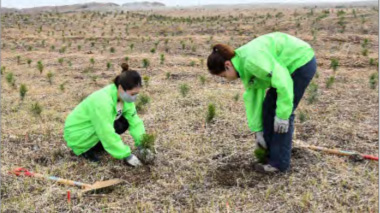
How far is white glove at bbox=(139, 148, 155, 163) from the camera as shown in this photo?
11.4 ft

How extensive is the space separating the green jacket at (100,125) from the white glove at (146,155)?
0.42 feet

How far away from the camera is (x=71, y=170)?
3.46 metres

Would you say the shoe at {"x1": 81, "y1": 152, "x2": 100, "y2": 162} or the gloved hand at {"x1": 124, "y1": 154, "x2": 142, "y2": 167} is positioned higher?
the gloved hand at {"x1": 124, "y1": 154, "x2": 142, "y2": 167}

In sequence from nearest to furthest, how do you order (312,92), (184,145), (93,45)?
(184,145) → (312,92) → (93,45)

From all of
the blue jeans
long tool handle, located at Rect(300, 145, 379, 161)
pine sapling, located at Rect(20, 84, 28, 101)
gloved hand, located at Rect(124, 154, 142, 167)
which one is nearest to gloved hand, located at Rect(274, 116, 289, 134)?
the blue jeans

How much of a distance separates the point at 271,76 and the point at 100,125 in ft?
4.91

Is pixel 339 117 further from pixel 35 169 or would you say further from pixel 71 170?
pixel 35 169

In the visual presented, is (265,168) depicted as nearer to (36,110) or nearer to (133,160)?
(133,160)

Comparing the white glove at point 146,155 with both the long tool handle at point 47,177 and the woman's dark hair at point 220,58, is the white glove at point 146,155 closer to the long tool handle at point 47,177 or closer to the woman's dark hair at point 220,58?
the long tool handle at point 47,177

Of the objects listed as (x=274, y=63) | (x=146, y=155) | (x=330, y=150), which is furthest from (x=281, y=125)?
(x=146, y=155)

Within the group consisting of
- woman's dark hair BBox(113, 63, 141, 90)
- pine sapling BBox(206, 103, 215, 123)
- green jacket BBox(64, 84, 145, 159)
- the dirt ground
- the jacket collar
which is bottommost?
the dirt ground

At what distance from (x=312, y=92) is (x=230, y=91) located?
52.2 inches

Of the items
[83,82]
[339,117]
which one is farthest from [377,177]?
[83,82]

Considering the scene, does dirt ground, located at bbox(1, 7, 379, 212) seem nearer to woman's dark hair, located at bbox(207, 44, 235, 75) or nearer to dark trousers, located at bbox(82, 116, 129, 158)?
dark trousers, located at bbox(82, 116, 129, 158)
